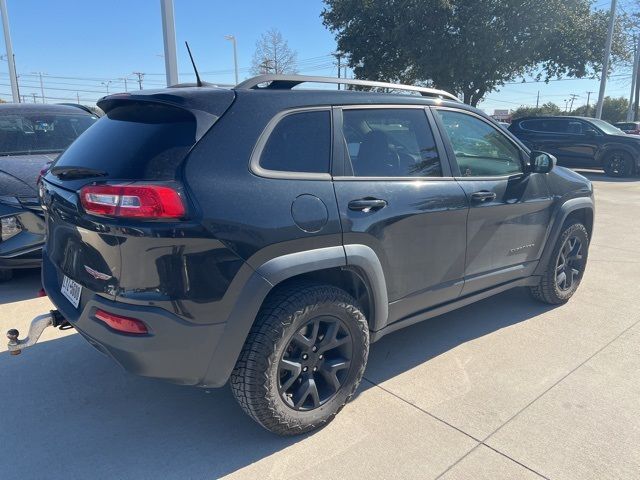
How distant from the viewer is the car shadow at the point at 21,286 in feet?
14.4

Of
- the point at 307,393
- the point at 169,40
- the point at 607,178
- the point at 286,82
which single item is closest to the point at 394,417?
the point at 307,393

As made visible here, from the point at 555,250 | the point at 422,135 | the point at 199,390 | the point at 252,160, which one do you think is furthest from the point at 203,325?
the point at 555,250

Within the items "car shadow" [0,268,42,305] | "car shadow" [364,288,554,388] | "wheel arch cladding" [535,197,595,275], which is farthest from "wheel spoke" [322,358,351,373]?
"car shadow" [0,268,42,305]

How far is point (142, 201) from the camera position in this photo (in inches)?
81.1

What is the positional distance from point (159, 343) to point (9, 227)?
9.68ft

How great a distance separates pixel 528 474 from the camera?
2318 millimetres

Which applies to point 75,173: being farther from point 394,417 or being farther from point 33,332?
point 394,417

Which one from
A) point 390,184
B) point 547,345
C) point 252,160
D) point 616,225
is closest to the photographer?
point 252,160

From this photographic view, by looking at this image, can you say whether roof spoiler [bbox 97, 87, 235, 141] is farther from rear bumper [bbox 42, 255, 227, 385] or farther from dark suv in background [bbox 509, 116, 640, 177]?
dark suv in background [bbox 509, 116, 640, 177]

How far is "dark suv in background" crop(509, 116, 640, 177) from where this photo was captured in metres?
14.0

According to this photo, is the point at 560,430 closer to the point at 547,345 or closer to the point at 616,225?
the point at 547,345

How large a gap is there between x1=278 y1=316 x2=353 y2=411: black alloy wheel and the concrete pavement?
218 mm

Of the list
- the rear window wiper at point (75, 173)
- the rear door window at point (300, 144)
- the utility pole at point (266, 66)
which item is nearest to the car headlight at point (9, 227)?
the rear window wiper at point (75, 173)

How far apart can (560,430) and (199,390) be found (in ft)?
6.77
